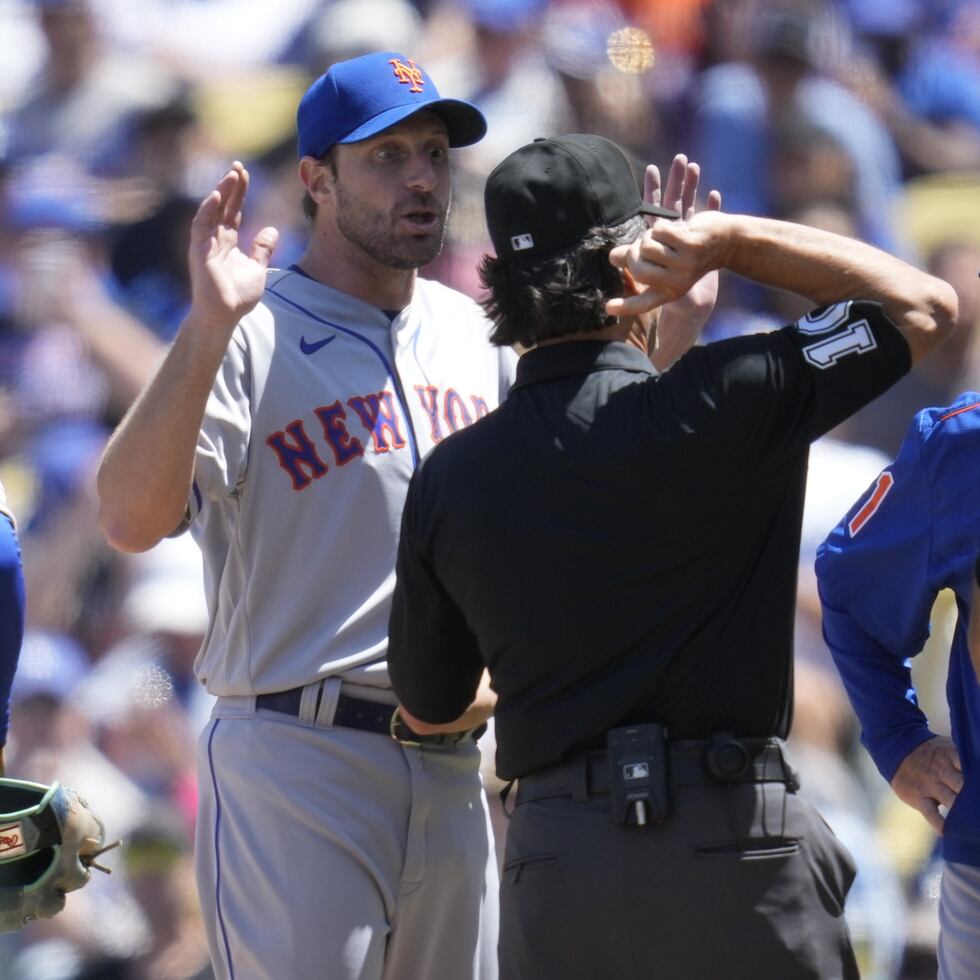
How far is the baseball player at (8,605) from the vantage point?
2486 millimetres

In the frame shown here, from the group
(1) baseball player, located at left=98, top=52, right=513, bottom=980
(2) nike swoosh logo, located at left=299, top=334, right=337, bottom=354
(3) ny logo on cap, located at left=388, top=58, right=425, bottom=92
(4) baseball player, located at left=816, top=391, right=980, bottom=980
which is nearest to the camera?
(4) baseball player, located at left=816, top=391, right=980, bottom=980

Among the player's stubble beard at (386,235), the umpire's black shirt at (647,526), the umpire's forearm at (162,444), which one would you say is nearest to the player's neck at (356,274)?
the player's stubble beard at (386,235)

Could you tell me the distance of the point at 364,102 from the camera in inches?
112

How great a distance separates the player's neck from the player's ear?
0.08 metres

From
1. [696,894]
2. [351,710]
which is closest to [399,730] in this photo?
[351,710]

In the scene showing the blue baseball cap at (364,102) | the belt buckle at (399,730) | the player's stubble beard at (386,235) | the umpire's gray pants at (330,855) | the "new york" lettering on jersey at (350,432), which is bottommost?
the umpire's gray pants at (330,855)

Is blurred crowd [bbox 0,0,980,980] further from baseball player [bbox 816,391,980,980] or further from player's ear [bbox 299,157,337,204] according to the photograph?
baseball player [bbox 816,391,980,980]

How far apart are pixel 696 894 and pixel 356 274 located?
54.0 inches

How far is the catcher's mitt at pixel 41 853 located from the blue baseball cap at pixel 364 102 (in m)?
1.21

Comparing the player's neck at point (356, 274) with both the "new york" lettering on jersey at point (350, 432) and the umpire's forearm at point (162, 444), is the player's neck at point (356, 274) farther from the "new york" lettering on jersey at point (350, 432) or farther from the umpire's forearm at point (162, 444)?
the umpire's forearm at point (162, 444)

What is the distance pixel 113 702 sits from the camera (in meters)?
4.20

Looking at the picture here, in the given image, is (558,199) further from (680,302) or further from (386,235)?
(386,235)

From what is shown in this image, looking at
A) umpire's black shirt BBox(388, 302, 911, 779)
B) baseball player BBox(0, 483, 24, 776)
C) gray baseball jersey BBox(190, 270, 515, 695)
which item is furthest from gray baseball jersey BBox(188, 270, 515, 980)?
umpire's black shirt BBox(388, 302, 911, 779)

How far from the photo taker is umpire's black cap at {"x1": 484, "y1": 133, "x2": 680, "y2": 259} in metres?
2.11
